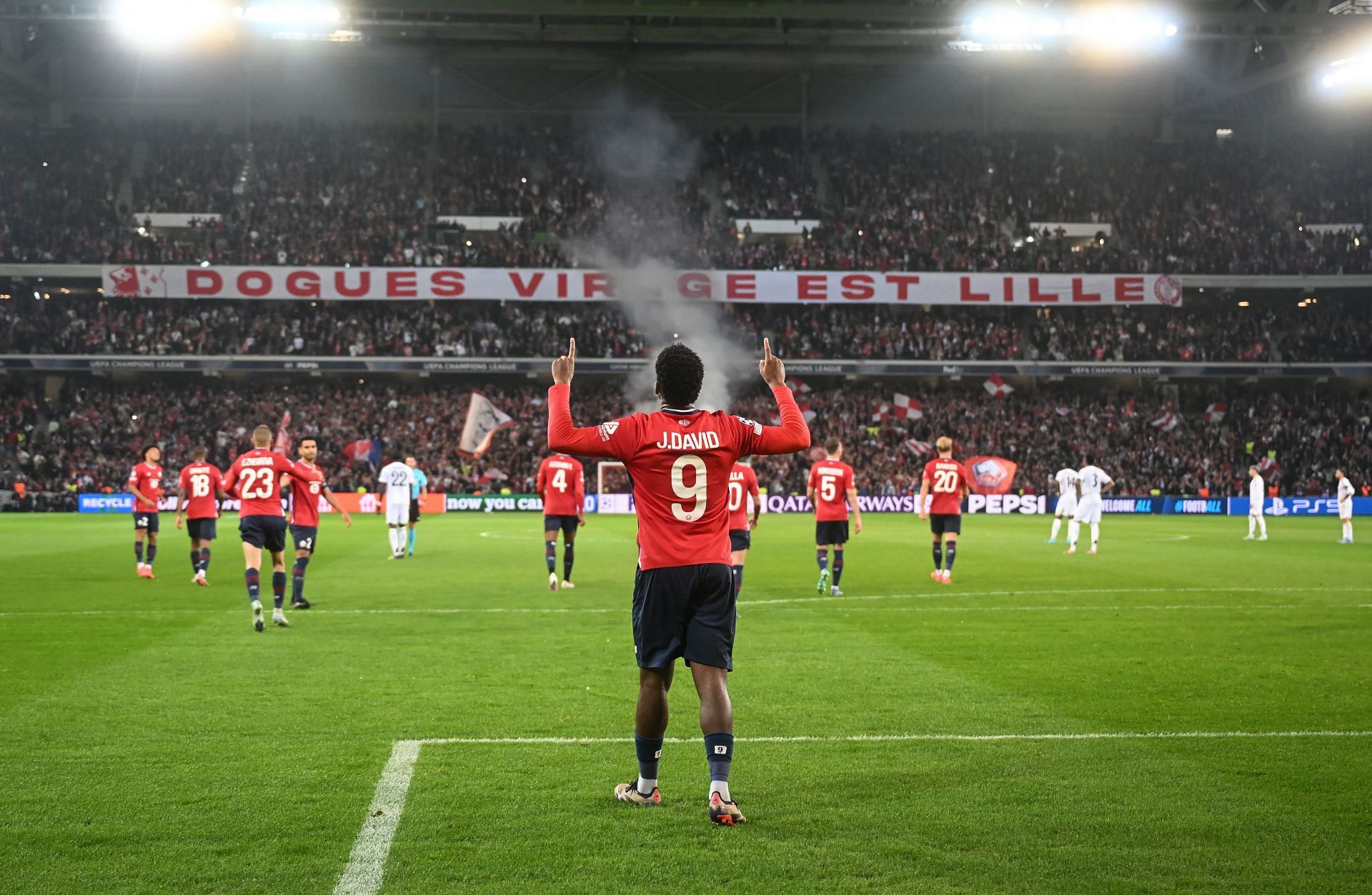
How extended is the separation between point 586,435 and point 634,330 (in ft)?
152

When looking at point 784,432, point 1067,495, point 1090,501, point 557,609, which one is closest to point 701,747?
point 784,432

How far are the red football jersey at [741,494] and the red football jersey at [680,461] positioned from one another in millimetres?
8224

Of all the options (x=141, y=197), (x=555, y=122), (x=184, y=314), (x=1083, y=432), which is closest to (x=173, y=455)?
(x=184, y=314)

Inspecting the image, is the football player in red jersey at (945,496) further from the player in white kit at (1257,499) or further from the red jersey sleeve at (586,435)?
the player in white kit at (1257,499)

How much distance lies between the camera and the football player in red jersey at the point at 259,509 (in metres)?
12.9

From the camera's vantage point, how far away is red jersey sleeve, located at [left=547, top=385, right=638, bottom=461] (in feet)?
18.6

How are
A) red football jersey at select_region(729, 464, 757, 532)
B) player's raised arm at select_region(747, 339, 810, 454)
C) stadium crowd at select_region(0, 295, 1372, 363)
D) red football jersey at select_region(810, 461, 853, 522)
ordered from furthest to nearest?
1. stadium crowd at select_region(0, 295, 1372, 363)
2. red football jersey at select_region(810, 461, 853, 522)
3. red football jersey at select_region(729, 464, 757, 532)
4. player's raised arm at select_region(747, 339, 810, 454)

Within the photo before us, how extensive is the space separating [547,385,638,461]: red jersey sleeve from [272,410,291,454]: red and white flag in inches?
1490

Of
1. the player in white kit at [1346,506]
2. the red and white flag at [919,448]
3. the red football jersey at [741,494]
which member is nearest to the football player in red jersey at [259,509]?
the red football jersey at [741,494]

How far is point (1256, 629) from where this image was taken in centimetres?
1286

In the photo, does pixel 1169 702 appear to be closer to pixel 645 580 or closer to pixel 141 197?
pixel 645 580

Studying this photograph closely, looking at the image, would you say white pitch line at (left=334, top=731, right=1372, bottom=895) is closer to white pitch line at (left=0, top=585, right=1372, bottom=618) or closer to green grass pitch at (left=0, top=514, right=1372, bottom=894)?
green grass pitch at (left=0, top=514, right=1372, bottom=894)

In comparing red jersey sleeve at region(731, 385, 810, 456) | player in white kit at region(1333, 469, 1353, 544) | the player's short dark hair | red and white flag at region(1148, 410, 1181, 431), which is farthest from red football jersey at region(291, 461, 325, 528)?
red and white flag at region(1148, 410, 1181, 431)

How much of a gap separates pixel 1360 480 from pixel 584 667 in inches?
1867
